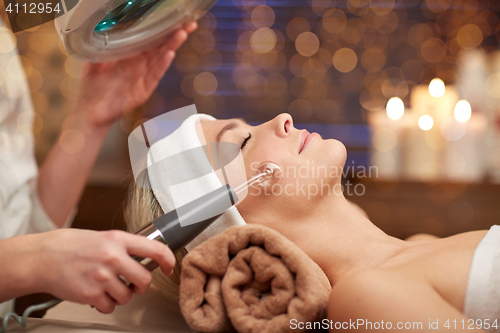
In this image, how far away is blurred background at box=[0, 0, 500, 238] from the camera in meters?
1.87

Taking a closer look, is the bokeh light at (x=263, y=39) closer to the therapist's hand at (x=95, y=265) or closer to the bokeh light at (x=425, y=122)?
the bokeh light at (x=425, y=122)

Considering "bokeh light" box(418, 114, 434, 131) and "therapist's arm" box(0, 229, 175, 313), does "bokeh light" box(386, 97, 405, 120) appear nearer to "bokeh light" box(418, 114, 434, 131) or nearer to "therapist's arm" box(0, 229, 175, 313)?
"bokeh light" box(418, 114, 434, 131)

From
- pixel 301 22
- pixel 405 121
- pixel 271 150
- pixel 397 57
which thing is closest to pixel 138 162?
pixel 271 150

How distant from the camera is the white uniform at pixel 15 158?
866 millimetres

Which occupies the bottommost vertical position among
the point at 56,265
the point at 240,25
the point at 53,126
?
the point at 53,126

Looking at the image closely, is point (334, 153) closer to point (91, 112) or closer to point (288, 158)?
point (288, 158)

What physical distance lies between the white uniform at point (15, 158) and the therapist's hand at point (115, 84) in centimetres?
16

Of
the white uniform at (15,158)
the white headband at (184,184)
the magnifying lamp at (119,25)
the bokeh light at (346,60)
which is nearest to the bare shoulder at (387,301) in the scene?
the white headband at (184,184)

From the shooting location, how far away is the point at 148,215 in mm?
778

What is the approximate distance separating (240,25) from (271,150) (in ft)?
5.53

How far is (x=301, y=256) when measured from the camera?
0.54m

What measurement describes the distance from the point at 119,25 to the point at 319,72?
1.61m

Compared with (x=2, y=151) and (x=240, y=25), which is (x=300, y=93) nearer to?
(x=240, y=25)

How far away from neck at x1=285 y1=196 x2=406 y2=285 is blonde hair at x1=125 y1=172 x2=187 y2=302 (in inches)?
10.7
